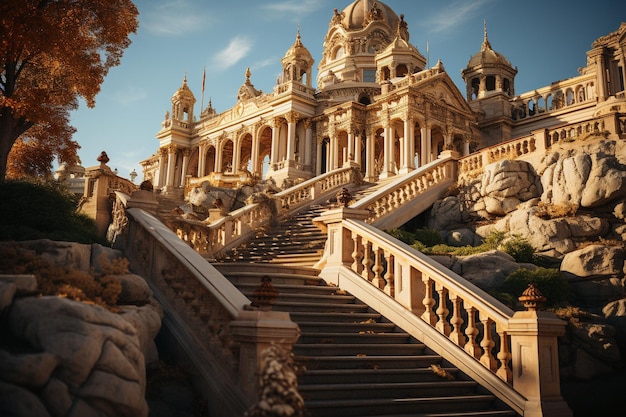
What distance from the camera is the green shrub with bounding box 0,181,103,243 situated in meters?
11.4

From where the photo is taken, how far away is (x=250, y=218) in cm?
1920

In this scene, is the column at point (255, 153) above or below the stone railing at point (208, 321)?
above

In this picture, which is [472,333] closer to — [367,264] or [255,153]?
[367,264]

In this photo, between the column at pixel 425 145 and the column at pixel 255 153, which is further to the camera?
the column at pixel 255 153

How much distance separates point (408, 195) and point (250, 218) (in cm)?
584

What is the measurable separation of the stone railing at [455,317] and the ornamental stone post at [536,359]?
1 centimetres

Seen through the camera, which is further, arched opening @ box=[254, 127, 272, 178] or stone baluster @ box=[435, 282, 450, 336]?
arched opening @ box=[254, 127, 272, 178]

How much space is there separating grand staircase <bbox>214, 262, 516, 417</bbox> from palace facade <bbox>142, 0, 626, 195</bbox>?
25793 millimetres

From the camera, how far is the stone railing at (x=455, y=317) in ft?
28.8

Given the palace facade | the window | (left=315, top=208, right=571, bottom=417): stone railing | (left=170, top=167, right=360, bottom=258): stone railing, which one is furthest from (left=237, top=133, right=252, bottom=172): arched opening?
(left=315, top=208, right=571, bottom=417): stone railing

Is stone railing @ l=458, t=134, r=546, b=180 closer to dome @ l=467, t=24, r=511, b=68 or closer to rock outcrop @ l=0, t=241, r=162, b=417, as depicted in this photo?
rock outcrop @ l=0, t=241, r=162, b=417

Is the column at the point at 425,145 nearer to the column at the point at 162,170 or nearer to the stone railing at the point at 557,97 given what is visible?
the stone railing at the point at 557,97

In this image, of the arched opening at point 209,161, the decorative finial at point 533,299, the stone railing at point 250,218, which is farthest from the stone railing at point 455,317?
the arched opening at point 209,161

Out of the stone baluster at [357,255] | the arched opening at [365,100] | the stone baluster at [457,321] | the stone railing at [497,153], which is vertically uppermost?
the arched opening at [365,100]
